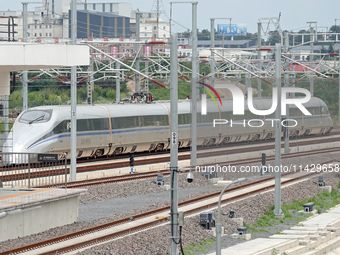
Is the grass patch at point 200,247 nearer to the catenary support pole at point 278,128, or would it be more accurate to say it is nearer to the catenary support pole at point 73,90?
the catenary support pole at point 278,128

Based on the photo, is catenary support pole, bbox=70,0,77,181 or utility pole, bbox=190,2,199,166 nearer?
catenary support pole, bbox=70,0,77,181

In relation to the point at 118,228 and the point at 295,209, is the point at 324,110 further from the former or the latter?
the point at 118,228

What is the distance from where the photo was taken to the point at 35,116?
105 feet

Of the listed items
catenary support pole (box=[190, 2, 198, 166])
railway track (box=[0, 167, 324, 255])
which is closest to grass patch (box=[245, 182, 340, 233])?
railway track (box=[0, 167, 324, 255])

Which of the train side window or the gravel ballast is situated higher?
the train side window

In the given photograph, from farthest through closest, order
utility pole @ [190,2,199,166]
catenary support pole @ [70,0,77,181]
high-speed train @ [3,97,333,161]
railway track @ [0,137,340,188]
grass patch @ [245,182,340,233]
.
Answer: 1. high-speed train @ [3,97,333,161]
2. utility pole @ [190,2,199,166]
3. catenary support pole @ [70,0,77,181]
4. railway track @ [0,137,340,188]
5. grass patch @ [245,182,340,233]

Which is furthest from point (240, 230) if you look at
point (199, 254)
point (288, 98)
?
point (288, 98)

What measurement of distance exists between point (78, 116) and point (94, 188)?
8467 mm

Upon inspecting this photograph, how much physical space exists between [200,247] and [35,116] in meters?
16.4

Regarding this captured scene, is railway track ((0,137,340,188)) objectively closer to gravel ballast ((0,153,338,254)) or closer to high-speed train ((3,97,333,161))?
high-speed train ((3,97,333,161))

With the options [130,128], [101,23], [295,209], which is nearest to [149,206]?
[295,209]

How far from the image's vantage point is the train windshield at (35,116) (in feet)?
104

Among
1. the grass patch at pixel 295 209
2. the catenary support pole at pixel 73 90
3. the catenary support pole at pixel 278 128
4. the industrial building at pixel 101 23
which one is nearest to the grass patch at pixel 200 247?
the grass patch at pixel 295 209

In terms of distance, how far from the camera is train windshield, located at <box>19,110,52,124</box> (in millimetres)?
31820
